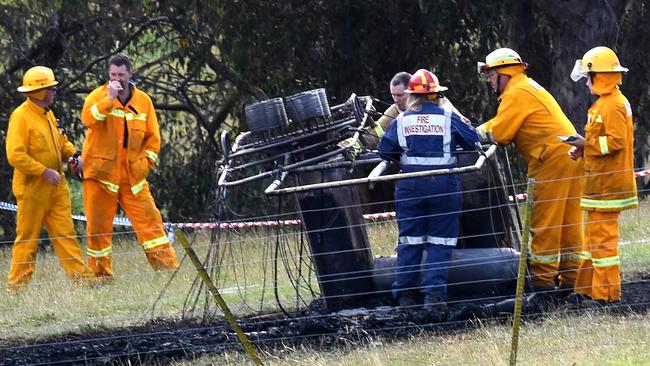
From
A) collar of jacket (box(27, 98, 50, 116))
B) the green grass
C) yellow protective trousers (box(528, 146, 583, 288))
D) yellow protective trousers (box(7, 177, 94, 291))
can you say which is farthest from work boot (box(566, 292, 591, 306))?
collar of jacket (box(27, 98, 50, 116))

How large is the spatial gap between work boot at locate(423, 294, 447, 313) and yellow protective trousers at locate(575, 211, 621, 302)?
1032 mm

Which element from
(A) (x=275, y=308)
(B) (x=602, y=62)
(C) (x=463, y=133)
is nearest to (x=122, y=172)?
(A) (x=275, y=308)

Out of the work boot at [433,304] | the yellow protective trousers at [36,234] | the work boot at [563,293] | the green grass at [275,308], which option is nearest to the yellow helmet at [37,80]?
the yellow protective trousers at [36,234]

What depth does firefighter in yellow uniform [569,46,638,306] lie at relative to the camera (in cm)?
937

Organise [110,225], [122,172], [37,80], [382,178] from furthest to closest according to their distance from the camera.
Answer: [110,225] → [122,172] → [37,80] → [382,178]

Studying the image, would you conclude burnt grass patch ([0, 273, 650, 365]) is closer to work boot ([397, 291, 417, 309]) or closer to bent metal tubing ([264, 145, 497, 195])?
work boot ([397, 291, 417, 309])

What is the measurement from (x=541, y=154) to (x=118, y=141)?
4.29 metres

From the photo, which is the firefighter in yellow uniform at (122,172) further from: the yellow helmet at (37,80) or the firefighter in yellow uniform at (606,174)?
the firefighter in yellow uniform at (606,174)

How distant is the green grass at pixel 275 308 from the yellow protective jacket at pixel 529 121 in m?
1.45

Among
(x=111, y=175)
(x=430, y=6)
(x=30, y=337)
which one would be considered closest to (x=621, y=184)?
(x=30, y=337)

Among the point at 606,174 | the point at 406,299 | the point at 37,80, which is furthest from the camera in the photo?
the point at 37,80

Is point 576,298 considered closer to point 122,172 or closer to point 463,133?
point 463,133

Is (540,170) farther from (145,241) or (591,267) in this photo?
(145,241)

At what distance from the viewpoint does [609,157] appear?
9.46m
